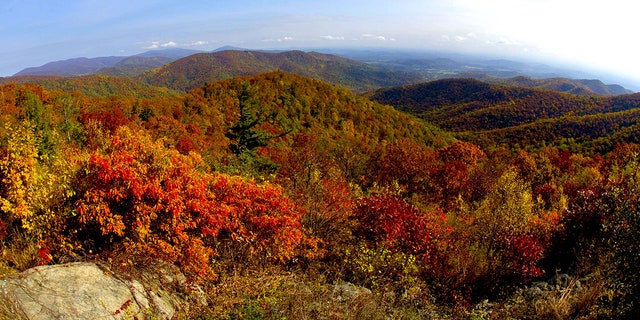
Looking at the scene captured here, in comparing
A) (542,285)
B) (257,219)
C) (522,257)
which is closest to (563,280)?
(542,285)

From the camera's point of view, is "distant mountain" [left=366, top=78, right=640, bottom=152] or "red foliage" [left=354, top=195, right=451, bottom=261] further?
"distant mountain" [left=366, top=78, right=640, bottom=152]

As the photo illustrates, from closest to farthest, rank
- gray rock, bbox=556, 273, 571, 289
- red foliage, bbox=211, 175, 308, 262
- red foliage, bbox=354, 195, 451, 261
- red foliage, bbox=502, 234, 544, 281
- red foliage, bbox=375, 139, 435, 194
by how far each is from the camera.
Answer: red foliage, bbox=211, 175, 308, 262 < gray rock, bbox=556, 273, 571, 289 < red foliage, bbox=502, 234, 544, 281 < red foliage, bbox=354, 195, 451, 261 < red foliage, bbox=375, 139, 435, 194

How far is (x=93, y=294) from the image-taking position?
27.1 feet

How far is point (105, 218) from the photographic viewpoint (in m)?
10.3

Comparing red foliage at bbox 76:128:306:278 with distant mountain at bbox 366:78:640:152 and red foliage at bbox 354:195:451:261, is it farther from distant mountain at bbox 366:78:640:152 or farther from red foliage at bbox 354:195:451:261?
distant mountain at bbox 366:78:640:152

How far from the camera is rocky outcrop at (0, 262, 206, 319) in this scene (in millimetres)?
7289

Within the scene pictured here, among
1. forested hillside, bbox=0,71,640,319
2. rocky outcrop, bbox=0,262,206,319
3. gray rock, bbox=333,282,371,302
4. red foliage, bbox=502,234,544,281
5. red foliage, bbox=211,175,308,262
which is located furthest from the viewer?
red foliage, bbox=502,234,544,281

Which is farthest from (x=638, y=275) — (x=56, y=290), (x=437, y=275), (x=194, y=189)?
(x=56, y=290)

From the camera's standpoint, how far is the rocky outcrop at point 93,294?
7.29 metres

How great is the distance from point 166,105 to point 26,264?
52.8 metres

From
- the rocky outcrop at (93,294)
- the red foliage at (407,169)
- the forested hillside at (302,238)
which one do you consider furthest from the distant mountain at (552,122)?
the rocky outcrop at (93,294)

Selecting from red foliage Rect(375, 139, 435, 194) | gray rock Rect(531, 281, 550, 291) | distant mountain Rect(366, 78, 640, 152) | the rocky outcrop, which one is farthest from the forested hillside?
distant mountain Rect(366, 78, 640, 152)

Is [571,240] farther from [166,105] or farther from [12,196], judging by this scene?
[166,105]

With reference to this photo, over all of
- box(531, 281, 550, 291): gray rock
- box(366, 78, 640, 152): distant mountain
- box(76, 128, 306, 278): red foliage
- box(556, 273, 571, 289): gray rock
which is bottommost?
box(366, 78, 640, 152): distant mountain
